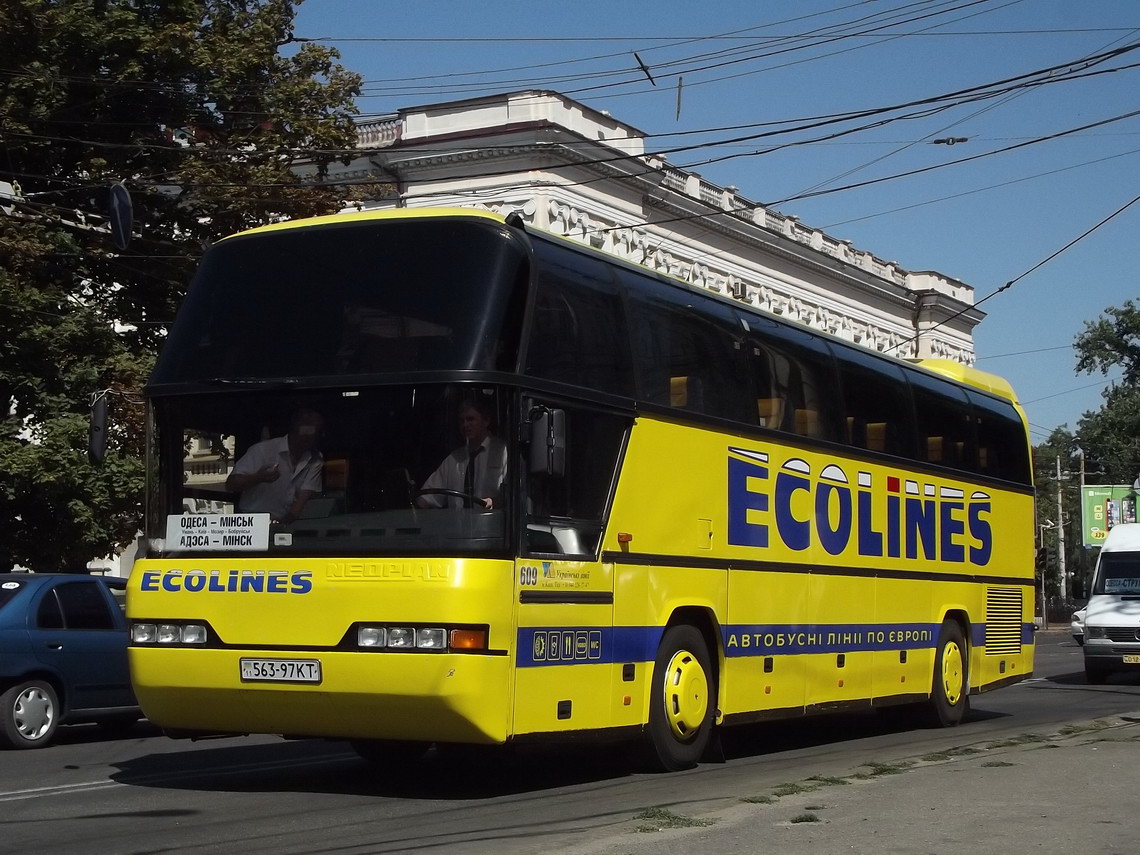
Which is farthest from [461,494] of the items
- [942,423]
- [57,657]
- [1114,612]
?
[1114,612]

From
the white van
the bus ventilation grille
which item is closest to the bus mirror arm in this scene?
the bus ventilation grille

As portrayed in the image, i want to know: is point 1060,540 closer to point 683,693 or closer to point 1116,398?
point 1116,398

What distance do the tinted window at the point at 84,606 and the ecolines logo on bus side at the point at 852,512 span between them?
6.33m

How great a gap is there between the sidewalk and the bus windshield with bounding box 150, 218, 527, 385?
307cm

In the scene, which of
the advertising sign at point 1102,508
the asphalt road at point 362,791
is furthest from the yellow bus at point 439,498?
the advertising sign at point 1102,508

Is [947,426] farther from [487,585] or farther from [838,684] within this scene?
[487,585]

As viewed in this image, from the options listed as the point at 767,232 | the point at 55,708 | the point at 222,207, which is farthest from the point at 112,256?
the point at 767,232

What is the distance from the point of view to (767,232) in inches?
2699

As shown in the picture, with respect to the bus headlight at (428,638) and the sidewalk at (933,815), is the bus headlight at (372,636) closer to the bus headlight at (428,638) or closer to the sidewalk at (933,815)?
the bus headlight at (428,638)

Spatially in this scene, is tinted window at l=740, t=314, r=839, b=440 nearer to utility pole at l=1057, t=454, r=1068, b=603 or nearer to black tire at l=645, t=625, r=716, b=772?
black tire at l=645, t=625, r=716, b=772

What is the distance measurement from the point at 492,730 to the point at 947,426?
30.0ft

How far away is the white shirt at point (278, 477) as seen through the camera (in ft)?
33.5

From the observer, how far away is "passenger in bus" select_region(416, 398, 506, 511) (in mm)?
9930

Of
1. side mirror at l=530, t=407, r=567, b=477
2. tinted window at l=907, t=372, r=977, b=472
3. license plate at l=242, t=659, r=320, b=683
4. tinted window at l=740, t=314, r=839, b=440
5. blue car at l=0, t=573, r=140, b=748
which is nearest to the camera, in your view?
license plate at l=242, t=659, r=320, b=683
